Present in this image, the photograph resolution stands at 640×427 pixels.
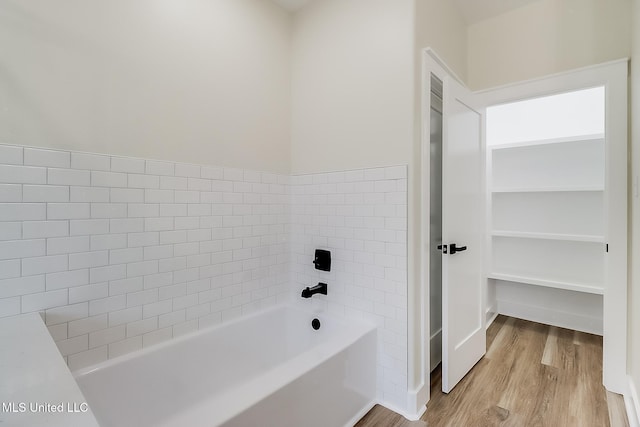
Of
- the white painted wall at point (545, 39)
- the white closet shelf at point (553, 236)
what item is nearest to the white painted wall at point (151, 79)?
the white painted wall at point (545, 39)

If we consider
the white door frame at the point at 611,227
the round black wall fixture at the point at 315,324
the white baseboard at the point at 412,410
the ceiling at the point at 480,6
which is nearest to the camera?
the white baseboard at the point at 412,410

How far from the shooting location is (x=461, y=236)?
196cm

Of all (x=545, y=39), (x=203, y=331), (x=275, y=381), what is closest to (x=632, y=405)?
(x=275, y=381)

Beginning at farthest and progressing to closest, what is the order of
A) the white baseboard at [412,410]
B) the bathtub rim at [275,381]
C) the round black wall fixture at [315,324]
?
the round black wall fixture at [315,324] → the white baseboard at [412,410] → the bathtub rim at [275,381]

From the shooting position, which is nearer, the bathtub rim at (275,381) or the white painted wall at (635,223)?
the bathtub rim at (275,381)

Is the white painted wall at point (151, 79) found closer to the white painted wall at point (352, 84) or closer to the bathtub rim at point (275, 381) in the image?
the white painted wall at point (352, 84)

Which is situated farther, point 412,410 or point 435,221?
point 435,221

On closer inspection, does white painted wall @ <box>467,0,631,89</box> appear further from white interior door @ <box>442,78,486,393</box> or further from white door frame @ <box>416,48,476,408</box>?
Result: white door frame @ <box>416,48,476,408</box>

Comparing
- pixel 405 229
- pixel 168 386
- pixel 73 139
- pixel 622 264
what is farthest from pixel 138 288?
pixel 622 264

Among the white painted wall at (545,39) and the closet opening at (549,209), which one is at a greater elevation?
the white painted wall at (545,39)

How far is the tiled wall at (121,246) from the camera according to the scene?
1.16 metres

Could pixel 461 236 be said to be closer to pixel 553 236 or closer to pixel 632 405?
pixel 632 405

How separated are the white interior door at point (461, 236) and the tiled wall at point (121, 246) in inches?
50.5

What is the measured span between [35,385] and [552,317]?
12.8ft
